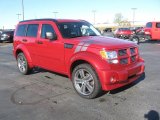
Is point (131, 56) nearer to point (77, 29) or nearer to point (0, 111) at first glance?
point (77, 29)

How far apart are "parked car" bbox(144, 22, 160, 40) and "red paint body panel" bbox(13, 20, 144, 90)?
1886 cm

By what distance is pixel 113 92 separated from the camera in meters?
6.35

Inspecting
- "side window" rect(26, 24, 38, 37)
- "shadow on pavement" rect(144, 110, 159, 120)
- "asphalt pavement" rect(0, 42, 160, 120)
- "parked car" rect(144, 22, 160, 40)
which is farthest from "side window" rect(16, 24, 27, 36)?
"parked car" rect(144, 22, 160, 40)

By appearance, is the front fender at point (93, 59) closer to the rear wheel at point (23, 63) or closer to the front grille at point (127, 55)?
the front grille at point (127, 55)

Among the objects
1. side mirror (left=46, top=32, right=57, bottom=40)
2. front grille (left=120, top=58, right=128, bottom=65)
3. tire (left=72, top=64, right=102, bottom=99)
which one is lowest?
tire (left=72, top=64, right=102, bottom=99)

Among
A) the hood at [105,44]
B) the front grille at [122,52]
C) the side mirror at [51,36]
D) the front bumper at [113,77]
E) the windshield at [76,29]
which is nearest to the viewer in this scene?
the front bumper at [113,77]

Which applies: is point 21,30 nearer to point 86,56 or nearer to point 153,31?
point 86,56

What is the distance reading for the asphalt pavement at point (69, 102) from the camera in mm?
4867

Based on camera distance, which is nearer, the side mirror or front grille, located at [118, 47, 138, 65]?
front grille, located at [118, 47, 138, 65]

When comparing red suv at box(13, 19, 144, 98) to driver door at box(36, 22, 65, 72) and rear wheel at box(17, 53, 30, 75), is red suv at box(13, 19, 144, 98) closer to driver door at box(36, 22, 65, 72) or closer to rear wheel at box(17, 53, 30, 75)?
driver door at box(36, 22, 65, 72)

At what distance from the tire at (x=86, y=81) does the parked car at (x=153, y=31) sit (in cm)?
2001

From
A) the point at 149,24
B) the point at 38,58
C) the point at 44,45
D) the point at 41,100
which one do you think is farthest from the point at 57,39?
the point at 149,24

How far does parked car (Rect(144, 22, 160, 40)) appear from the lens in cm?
2452

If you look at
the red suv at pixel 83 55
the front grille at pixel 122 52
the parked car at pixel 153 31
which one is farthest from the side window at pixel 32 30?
the parked car at pixel 153 31
